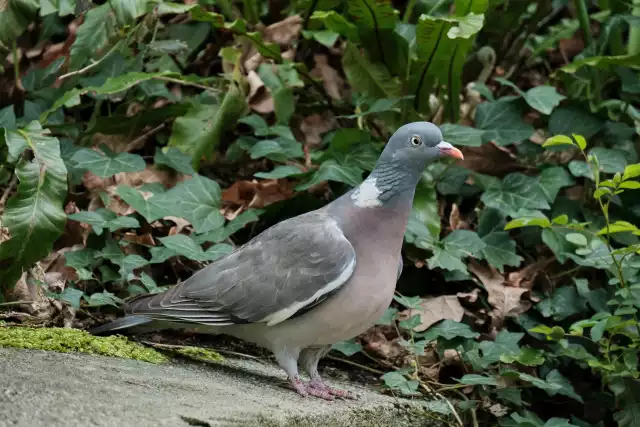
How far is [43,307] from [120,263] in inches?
14.4

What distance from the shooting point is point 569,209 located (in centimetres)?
447

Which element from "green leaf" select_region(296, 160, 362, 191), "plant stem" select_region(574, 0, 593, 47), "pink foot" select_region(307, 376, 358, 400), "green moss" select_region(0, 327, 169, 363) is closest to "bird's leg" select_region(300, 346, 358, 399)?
"pink foot" select_region(307, 376, 358, 400)

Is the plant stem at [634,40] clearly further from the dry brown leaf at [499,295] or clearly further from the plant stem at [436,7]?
the dry brown leaf at [499,295]

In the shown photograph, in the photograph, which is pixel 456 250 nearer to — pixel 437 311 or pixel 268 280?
pixel 437 311

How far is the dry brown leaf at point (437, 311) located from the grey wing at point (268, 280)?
95 cm

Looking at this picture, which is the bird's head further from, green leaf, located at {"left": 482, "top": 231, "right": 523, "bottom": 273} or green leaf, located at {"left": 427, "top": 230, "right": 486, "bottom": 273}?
green leaf, located at {"left": 482, "top": 231, "right": 523, "bottom": 273}

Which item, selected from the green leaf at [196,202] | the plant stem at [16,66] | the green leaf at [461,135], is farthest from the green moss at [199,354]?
the plant stem at [16,66]

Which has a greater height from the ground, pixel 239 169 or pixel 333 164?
pixel 333 164

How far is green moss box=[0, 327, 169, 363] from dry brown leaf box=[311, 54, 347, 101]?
2215 millimetres

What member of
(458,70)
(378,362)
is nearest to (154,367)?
(378,362)

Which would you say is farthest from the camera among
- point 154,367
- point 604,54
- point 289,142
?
point 604,54

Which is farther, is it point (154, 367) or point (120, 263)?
point (120, 263)

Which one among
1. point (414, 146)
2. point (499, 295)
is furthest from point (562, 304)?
point (414, 146)

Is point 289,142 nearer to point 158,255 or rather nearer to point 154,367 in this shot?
point 158,255
